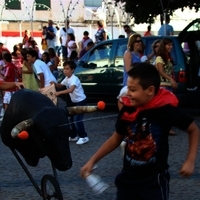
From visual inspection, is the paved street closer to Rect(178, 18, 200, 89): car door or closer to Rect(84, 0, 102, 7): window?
Rect(178, 18, 200, 89): car door

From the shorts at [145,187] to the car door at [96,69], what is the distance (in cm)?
852

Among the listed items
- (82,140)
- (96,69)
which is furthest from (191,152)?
(96,69)

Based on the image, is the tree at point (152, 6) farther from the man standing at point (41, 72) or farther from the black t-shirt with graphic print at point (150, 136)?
the black t-shirt with graphic print at point (150, 136)

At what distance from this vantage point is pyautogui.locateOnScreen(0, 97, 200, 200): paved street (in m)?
6.10

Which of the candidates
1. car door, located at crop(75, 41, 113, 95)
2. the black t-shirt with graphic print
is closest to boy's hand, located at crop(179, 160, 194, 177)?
the black t-shirt with graphic print

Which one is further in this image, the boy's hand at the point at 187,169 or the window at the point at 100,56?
the window at the point at 100,56

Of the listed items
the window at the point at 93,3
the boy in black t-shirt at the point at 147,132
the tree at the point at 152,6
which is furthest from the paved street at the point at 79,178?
the window at the point at 93,3

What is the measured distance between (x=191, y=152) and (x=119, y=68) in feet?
27.8

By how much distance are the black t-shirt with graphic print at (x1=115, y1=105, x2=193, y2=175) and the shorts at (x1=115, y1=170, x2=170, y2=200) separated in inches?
1.7

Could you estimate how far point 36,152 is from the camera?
16.0ft

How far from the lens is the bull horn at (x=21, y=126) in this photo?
14.5 ft

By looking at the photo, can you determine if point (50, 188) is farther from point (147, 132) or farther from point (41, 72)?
point (41, 72)

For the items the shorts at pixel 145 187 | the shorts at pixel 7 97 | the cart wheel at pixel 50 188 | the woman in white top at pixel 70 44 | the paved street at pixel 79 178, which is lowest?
the paved street at pixel 79 178

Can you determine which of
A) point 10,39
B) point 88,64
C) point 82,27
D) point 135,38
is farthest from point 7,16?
point 135,38
